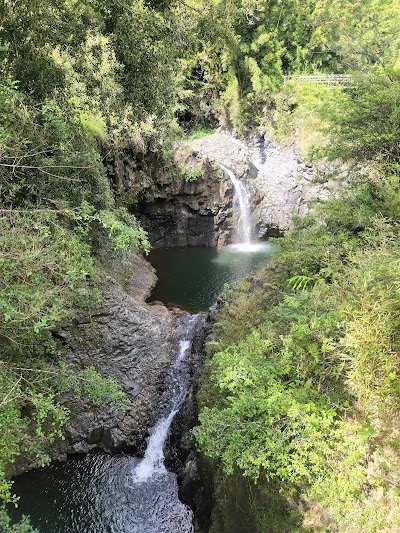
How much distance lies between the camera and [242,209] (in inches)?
847

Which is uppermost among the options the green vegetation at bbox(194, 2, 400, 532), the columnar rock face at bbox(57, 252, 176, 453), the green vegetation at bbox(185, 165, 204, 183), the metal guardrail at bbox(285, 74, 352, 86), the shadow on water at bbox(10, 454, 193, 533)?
the metal guardrail at bbox(285, 74, 352, 86)

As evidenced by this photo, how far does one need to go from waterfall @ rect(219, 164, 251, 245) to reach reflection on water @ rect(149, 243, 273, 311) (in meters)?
0.58

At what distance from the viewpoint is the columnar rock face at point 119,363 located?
871 centimetres

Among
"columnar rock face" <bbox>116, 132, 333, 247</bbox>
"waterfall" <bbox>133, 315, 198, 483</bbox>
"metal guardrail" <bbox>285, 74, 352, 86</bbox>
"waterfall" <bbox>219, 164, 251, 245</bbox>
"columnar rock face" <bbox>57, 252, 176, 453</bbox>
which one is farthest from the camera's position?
"metal guardrail" <bbox>285, 74, 352, 86</bbox>

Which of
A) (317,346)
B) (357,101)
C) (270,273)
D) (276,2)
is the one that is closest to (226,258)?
(270,273)

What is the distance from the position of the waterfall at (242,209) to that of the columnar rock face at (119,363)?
1148 cm

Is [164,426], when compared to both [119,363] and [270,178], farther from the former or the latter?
[270,178]

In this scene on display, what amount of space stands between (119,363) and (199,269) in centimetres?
894

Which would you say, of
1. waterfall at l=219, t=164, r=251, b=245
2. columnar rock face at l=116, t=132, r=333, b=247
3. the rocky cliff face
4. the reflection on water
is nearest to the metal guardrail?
columnar rock face at l=116, t=132, r=333, b=247

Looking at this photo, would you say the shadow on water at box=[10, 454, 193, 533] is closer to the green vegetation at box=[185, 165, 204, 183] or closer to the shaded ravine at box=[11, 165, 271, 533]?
the shaded ravine at box=[11, 165, 271, 533]

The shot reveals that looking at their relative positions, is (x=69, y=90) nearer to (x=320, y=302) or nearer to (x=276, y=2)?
(x=320, y=302)

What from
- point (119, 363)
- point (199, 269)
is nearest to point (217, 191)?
point (199, 269)

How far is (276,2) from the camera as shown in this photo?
78.4 feet

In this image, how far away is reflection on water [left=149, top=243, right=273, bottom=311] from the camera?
15013 mm
